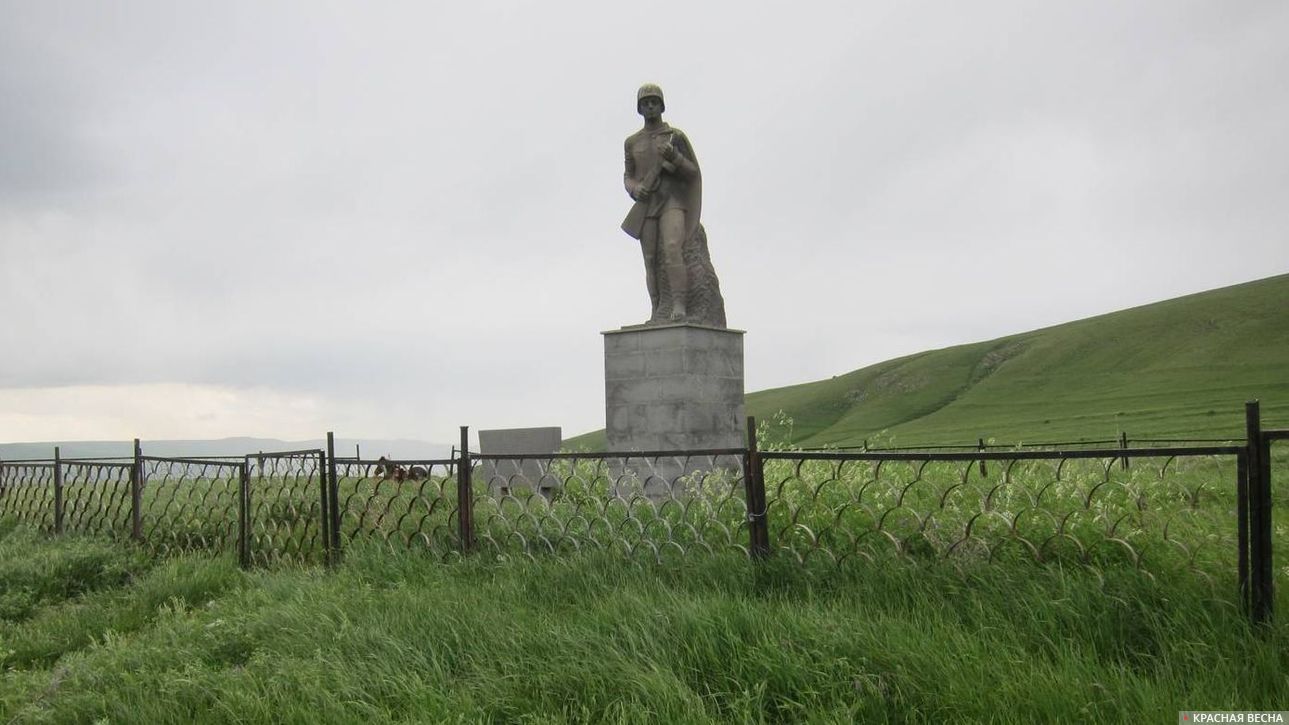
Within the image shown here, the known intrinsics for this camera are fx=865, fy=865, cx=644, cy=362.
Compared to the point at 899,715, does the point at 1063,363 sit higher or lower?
higher

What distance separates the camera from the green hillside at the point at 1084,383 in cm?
3114

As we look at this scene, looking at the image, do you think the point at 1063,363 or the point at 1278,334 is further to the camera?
the point at 1063,363

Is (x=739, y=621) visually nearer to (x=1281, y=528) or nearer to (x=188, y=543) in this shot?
(x=1281, y=528)

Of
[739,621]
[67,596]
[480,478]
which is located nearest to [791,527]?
[739,621]

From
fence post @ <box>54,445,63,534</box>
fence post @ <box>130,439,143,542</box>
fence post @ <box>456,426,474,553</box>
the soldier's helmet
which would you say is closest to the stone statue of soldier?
the soldier's helmet

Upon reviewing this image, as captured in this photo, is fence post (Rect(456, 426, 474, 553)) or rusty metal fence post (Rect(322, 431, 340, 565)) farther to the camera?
rusty metal fence post (Rect(322, 431, 340, 565))

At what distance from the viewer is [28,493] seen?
33.2 feet

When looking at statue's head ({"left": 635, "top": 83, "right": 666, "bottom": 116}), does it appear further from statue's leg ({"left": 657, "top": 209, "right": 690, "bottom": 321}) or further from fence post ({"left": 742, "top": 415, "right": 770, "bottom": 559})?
fence post ({"left": 742, "top": 415, "right": 770, "bottom": 559})

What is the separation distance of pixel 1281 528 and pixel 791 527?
3.18 m

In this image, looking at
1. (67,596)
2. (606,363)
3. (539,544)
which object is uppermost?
(606,363)

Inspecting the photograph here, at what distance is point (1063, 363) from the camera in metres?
49.6

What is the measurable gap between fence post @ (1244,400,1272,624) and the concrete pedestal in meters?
6.25

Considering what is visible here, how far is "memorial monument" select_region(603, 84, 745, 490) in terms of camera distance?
9.77m

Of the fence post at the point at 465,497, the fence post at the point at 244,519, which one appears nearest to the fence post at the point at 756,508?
the fence post at the point at 465,497
